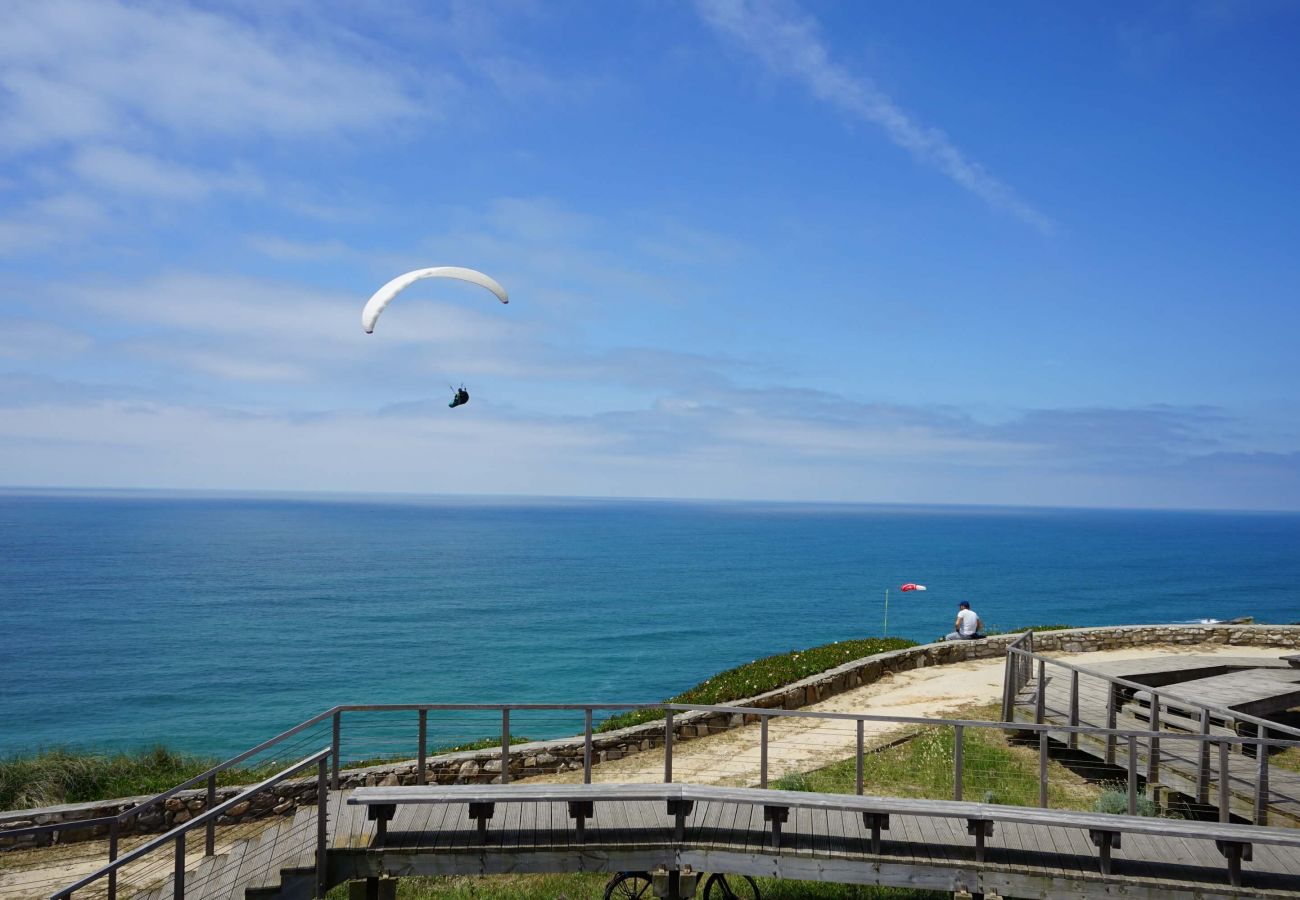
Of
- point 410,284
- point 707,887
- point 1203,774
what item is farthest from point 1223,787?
point 410,284

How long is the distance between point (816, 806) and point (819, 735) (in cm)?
791

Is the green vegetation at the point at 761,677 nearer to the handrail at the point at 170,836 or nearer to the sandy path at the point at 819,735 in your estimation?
the sandy path at the point at 819,735

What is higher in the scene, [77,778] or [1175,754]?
[1175,754]

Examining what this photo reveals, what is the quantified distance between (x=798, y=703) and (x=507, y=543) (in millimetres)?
134497

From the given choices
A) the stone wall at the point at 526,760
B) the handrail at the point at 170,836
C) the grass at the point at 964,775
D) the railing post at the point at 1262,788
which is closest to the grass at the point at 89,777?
the stone wall at the point at 526,760

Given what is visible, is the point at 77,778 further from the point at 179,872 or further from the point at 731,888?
the point at 731,888

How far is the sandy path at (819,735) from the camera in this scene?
1377 cm

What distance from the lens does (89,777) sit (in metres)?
15.9

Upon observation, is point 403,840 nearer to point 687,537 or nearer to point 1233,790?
point 1233,790

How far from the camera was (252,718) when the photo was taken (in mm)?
36188

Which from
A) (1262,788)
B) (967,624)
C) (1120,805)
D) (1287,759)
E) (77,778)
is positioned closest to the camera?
(1262,788)

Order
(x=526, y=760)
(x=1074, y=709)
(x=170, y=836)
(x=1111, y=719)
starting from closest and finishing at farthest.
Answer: (x=170, y=836), (x=1111, y=719), (x=1074, y=709), (x=526, y=760)

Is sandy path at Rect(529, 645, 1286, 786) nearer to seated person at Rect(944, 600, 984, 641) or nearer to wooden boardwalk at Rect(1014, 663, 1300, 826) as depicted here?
seated person at Rect(944, 600, 984, 641)

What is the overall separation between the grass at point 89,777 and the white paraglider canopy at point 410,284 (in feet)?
24.6
